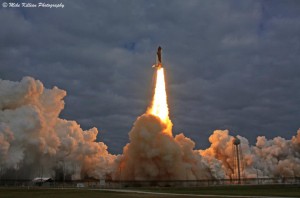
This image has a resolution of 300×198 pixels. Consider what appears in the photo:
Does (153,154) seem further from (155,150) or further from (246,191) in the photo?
(246,191)

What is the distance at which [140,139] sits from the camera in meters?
113

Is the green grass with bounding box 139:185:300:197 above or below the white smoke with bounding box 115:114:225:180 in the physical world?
below

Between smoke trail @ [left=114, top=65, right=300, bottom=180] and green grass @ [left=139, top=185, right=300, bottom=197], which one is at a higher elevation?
smoke trail @ [left=114, top=65, right=300, bottom=180]

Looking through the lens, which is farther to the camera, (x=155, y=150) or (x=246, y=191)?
(x=155, y=150)

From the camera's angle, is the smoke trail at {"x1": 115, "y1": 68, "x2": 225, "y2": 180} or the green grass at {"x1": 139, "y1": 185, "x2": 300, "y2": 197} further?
the smoke trail at {"x1": 115, "y1": 68, "x2": 225, "y2": 180}

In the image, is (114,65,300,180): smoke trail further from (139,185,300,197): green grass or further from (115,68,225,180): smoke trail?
(139,185,300,197): green grass

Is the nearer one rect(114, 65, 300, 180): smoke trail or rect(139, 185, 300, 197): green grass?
rect(139, 185, 300, 197): green grass

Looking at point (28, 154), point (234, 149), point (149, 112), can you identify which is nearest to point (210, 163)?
point (234, 149)

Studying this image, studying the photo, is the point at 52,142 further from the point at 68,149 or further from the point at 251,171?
the point at 251,171

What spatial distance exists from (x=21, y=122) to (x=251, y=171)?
264ft

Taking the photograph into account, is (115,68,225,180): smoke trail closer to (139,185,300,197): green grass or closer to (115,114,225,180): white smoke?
(115,114,225,180): white smoke

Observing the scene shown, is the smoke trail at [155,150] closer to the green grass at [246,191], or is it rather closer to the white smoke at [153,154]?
the white smoke at [153,154]

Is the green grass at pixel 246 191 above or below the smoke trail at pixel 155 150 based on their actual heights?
below

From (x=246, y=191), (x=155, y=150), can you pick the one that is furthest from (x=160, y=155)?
(x=246, y=191)
